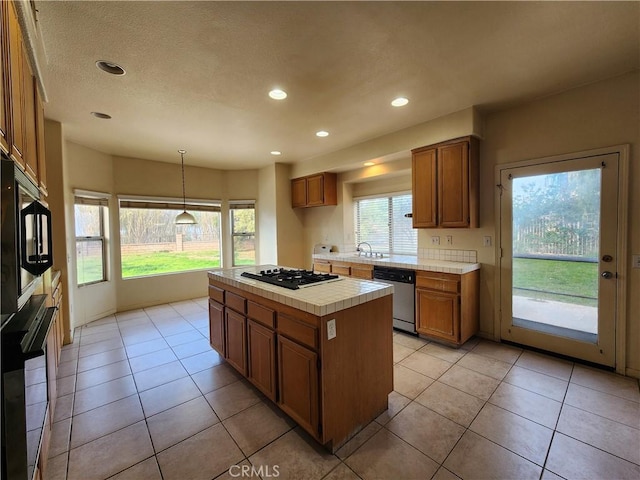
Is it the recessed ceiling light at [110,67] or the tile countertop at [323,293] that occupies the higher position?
the recessed ceiling light at [110,67]

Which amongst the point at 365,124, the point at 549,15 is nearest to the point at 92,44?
the point at 365,124

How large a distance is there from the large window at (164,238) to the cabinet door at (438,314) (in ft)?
13.6

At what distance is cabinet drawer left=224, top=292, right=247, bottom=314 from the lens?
2.42 m

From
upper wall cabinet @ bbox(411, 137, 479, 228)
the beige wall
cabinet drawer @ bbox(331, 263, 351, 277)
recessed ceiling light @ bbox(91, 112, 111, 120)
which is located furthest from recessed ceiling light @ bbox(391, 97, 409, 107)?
the beige wall

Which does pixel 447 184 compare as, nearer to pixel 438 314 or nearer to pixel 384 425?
pixel 438 314

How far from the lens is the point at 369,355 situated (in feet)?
6.45

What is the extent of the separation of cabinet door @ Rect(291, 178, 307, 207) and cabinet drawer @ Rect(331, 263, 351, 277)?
4.82 feet

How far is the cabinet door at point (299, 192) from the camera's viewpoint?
5.26m

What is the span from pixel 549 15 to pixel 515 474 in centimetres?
275

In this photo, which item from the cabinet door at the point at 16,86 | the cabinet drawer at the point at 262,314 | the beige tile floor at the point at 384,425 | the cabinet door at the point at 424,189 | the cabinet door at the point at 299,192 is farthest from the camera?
the cabinet door at the point at 299,192

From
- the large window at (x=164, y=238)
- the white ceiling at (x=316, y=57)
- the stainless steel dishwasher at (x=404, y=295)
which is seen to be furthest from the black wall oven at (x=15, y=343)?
the large window at (x=164, y=238)

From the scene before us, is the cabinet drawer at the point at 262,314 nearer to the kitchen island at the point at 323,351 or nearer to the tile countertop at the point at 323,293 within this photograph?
the kitchen island at the point at 323,351

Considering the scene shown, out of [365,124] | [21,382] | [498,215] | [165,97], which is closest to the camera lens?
[21,382]

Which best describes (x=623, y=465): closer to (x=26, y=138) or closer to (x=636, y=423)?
(x=636, y=423)
